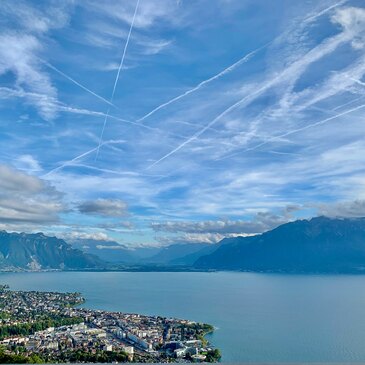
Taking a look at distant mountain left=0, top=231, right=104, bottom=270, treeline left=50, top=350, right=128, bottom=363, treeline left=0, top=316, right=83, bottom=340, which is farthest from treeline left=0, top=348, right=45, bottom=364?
distant mountain left=0, top=231, right=104, bottom=270

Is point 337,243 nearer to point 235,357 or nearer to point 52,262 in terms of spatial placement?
point 52,262

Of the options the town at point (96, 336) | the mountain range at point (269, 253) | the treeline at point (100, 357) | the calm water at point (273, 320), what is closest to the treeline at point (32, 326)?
the town at point (96, 336)

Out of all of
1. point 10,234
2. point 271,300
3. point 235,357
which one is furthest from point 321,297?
point 10,234

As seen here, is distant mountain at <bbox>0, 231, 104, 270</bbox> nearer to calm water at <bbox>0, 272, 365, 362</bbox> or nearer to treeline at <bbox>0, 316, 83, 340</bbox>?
calm water at <bbox>0, 272, 365, 362</bbox>

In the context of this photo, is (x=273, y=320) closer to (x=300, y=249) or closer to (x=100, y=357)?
(x=100, y=357)

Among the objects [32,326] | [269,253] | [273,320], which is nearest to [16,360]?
[32,326]

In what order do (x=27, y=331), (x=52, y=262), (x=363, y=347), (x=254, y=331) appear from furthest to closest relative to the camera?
(x=52, y=262) → (x=254, y=331) → (x=27, y=331) → (x=363, y=347)
